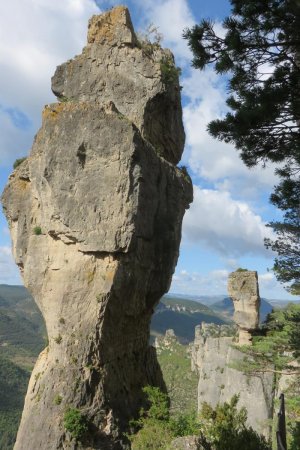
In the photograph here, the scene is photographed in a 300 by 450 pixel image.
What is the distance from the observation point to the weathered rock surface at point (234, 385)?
31.5m

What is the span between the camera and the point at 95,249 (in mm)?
18312

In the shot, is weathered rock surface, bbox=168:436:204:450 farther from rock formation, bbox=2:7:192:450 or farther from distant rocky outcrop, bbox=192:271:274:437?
distant rocky outcrop, bbox=192:271:274:437

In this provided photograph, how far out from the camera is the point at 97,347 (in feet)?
58.3

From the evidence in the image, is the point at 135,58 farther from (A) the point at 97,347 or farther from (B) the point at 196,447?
(B) the point at 196,447

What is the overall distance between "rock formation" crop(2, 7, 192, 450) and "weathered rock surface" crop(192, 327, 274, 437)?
8.93 metres

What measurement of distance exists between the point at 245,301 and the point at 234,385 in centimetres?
845

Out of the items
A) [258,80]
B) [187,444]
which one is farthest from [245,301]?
[258,80]

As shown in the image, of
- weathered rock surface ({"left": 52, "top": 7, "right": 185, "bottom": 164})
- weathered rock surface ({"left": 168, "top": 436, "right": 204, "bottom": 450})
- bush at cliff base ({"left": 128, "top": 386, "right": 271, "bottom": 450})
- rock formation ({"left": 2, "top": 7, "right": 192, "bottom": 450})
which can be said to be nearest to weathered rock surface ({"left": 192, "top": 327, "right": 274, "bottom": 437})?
bush at cliff base ({"left": 128, "top": 386, "right": 271, "bottom": 450})

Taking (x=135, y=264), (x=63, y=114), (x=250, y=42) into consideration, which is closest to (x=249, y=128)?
(x=250, y=42)

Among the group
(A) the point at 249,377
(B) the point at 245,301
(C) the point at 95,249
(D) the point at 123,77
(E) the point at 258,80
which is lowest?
(A) the point at 249,377

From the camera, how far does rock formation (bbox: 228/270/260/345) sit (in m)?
32.3

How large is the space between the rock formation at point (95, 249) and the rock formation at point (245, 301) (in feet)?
42.2

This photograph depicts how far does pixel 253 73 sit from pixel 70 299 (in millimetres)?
12318

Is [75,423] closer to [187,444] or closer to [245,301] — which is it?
[187,444]
